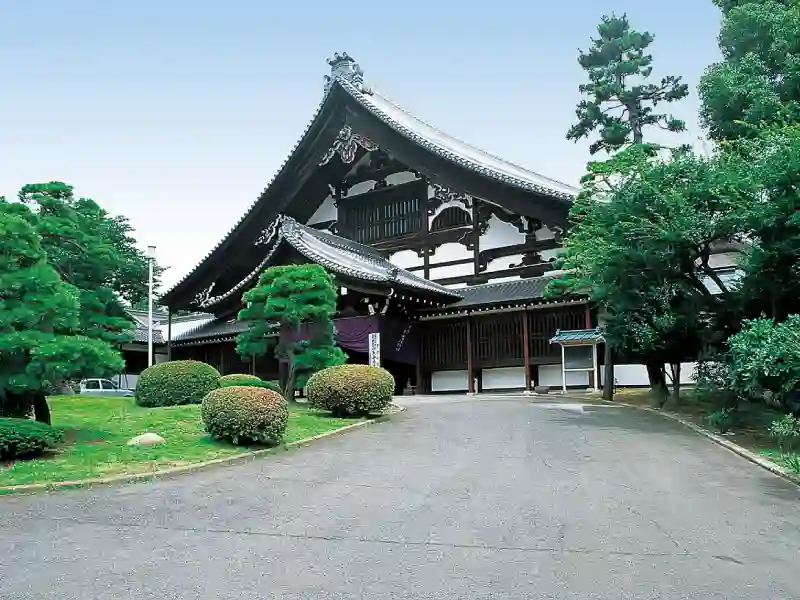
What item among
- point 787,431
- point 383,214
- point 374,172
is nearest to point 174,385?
point 383,214

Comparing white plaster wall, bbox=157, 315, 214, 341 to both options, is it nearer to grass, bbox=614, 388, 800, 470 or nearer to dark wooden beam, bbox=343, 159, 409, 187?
dark wooden beam, bbox=343, 159, 409, 187

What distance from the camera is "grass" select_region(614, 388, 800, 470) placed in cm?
1073

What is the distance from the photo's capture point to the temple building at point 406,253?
71.2 ft

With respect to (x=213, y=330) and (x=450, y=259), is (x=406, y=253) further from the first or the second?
(x=213, y=330)

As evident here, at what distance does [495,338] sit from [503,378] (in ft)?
4.24

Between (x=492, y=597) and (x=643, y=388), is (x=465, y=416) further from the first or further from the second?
(x=492, y=597)

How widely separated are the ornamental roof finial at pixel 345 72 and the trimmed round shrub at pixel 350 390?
14502mm

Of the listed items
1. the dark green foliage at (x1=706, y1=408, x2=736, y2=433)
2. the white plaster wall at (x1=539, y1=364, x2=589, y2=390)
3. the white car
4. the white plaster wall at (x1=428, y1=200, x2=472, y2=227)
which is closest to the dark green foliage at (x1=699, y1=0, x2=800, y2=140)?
the dark green foliage at (x1=706, y1=408, x2=736, y2=433)

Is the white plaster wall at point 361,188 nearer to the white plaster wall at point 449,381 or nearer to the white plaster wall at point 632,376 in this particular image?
the white plaster wall at point 449,381

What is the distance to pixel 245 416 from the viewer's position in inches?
420

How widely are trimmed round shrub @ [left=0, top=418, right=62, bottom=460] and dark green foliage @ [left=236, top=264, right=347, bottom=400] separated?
6.94 metres

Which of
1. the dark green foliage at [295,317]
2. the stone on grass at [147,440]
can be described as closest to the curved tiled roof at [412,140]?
the dark green foliage at [295,317]

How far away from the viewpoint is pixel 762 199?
11.5 m

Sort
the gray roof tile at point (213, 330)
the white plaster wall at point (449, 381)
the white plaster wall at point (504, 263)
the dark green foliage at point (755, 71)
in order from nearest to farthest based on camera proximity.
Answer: the dark green foliage at point (755, 71)
the white plaster wall at point (504, 263)
the white plaster wall at point (449, 381)
the gray roof tile at point (213, 330)
